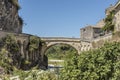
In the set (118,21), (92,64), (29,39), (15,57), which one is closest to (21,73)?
(92,64)

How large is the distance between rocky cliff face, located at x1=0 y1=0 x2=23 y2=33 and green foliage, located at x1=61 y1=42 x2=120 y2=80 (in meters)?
31.3

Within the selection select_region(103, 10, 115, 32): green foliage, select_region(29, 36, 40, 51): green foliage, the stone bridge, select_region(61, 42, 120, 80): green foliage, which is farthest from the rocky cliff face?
select_region(61, 42, 120, 80): green foliage

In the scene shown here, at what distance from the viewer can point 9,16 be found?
51.3 meters

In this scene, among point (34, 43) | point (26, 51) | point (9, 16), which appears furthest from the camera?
point (9, 16)

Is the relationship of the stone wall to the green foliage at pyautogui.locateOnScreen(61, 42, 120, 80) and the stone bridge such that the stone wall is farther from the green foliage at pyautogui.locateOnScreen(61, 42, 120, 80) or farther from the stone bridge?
the green foliage at pyautogui.locateOnScreen(61, 42, 120, 80)

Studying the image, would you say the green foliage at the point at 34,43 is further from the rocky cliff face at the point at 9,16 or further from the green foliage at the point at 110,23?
the green foliage at the point at 110,23

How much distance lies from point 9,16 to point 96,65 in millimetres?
35046

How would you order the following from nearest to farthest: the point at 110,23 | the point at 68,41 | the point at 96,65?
the point at 96,65
the point at 110,23
the point at 68,41

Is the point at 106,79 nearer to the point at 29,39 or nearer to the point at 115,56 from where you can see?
the point at 115,56

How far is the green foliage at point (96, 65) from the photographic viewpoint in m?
17.6

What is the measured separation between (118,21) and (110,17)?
986 cm

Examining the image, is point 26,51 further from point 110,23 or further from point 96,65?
point 96,65

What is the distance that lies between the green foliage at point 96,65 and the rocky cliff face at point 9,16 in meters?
31.3

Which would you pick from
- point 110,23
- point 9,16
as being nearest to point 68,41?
point 110,23
